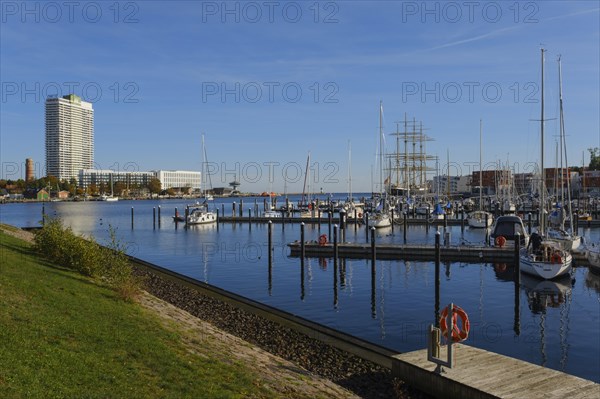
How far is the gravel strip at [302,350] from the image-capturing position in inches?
603

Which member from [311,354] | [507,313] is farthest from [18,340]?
[507,313]

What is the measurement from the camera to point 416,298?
31344 millimetres

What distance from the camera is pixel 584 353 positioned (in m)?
20.6

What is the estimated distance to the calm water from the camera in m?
22.1

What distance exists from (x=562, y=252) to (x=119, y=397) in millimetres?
34145

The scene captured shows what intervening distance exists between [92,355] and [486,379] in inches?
391

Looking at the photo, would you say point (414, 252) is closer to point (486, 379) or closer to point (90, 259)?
point (90, 259)

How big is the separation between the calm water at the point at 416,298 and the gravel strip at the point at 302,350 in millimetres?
4139

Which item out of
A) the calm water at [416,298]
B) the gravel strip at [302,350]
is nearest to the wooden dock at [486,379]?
the gravel strip at [302,350]

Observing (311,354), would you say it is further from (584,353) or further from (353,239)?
(353,239)

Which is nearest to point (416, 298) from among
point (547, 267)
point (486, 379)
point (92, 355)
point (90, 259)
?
point (547, 267)

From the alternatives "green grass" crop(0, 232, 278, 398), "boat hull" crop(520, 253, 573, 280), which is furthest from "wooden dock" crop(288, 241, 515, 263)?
"green grass" crop(0, 232, 278, 398)

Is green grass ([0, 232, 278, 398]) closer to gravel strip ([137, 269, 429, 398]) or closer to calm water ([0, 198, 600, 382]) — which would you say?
gravel strip ([137, 269, 429, 398])

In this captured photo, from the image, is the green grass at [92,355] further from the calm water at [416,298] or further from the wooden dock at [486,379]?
the calm water at [416,298]
